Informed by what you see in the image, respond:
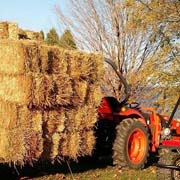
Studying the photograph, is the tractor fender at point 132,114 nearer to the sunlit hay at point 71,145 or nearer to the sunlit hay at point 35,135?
the sunlit hay at point 71,145

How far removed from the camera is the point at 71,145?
795 cm

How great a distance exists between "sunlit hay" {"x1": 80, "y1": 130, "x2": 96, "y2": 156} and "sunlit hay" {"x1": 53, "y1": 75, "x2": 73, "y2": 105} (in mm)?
784

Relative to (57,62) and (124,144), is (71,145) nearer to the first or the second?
(57,62)

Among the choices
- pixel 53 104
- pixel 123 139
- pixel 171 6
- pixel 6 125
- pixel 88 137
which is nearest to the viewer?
pixel 6 125

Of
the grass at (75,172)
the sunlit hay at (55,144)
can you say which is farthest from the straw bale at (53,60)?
the grass at (75,172)

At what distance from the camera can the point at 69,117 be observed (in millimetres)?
7863

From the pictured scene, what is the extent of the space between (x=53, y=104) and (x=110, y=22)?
17.9 m

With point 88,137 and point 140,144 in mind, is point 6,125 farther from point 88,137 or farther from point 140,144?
point 140,144

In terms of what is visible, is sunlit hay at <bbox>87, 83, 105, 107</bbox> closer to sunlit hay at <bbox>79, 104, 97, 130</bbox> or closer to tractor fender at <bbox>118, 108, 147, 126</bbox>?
sunlit hay at <bbox>79, 104, 97, 130</bbox>

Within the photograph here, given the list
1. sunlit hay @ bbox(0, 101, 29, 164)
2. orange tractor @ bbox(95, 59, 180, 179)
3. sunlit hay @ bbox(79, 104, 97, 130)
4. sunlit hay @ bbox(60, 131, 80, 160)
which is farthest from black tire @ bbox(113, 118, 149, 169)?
sunlit hay @ bbox(0, 101, 29, 164)

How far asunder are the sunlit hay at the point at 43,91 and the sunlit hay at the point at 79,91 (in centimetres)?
58

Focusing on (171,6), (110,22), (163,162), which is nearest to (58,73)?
(163,162)

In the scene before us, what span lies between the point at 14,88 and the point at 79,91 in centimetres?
143

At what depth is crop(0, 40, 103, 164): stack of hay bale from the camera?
686 cm
